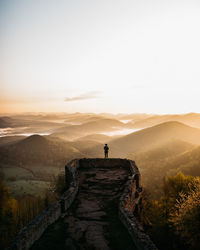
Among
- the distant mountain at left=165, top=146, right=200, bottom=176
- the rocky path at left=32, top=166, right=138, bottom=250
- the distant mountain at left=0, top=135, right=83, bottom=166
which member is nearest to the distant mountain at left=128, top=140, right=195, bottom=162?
the distant mountain at left=165, top=146, right=200, bottom=176

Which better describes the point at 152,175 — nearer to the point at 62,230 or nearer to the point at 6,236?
the point at 6,236

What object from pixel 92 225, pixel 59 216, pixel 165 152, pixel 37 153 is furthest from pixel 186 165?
pixel 37 153

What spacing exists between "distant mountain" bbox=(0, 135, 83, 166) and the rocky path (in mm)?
122611

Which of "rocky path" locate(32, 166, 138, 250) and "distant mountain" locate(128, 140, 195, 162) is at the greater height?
"rocky path" locate(32, 166, 138, 250)

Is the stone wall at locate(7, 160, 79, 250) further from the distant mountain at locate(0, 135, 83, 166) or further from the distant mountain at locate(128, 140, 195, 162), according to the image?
the distant mountain at locate(0, 135, 83, 166)

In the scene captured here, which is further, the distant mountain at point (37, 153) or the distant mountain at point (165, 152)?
the distant mountain at point (37, 153)

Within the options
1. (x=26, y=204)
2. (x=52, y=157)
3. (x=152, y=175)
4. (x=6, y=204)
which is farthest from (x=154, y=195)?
(x=52, y=157)

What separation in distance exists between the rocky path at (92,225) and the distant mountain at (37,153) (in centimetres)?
12261

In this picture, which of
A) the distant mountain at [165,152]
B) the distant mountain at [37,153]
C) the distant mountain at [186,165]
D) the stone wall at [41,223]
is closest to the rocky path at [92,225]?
the stone wall at [41,223]

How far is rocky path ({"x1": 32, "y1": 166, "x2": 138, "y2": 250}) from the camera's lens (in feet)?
25.8

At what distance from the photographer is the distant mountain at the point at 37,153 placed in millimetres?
139375

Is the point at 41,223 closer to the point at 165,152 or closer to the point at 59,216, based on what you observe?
the point at 59,216

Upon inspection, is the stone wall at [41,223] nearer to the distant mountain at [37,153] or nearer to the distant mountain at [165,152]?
the distant mountain at [165,152]

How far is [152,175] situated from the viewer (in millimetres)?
85562
